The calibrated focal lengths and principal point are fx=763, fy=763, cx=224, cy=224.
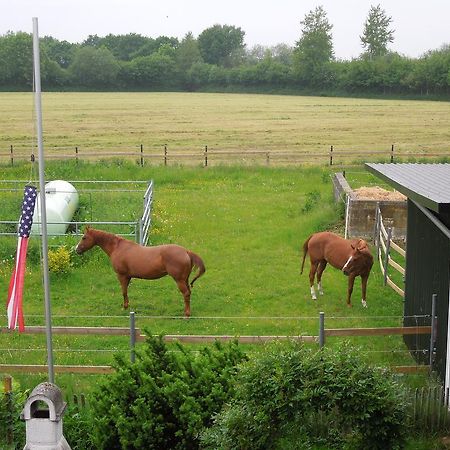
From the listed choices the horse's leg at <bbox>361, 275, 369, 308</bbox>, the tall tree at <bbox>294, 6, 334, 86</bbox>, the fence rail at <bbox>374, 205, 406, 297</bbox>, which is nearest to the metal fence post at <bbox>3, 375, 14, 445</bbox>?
the horse's leg at <bbox>361, 275, 369, 308</bbox>

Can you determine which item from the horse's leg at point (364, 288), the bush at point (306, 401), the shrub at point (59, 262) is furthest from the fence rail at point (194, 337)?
the shrub at point (59, 262)

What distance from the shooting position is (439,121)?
58.9 m

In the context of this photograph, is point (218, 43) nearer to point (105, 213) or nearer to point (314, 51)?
point (314, 51)

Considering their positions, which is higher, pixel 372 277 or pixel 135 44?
pixel 135 44

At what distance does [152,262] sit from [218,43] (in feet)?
410

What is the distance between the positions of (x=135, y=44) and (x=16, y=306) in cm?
12522

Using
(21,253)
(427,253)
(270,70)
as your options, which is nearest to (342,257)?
(427,253)

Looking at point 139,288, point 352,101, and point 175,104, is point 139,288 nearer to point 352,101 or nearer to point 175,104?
point 175,104

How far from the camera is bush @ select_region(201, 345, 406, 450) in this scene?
280 inches

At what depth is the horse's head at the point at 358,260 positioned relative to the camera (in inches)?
546

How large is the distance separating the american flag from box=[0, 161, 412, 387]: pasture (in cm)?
132

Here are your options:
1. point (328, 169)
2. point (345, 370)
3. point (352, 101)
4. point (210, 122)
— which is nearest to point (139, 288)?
point (345, 370)

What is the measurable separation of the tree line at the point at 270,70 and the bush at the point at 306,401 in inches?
2582

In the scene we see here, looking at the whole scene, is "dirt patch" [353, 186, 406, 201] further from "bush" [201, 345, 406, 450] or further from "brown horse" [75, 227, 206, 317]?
"bush" [201, 345, 406, 450]
